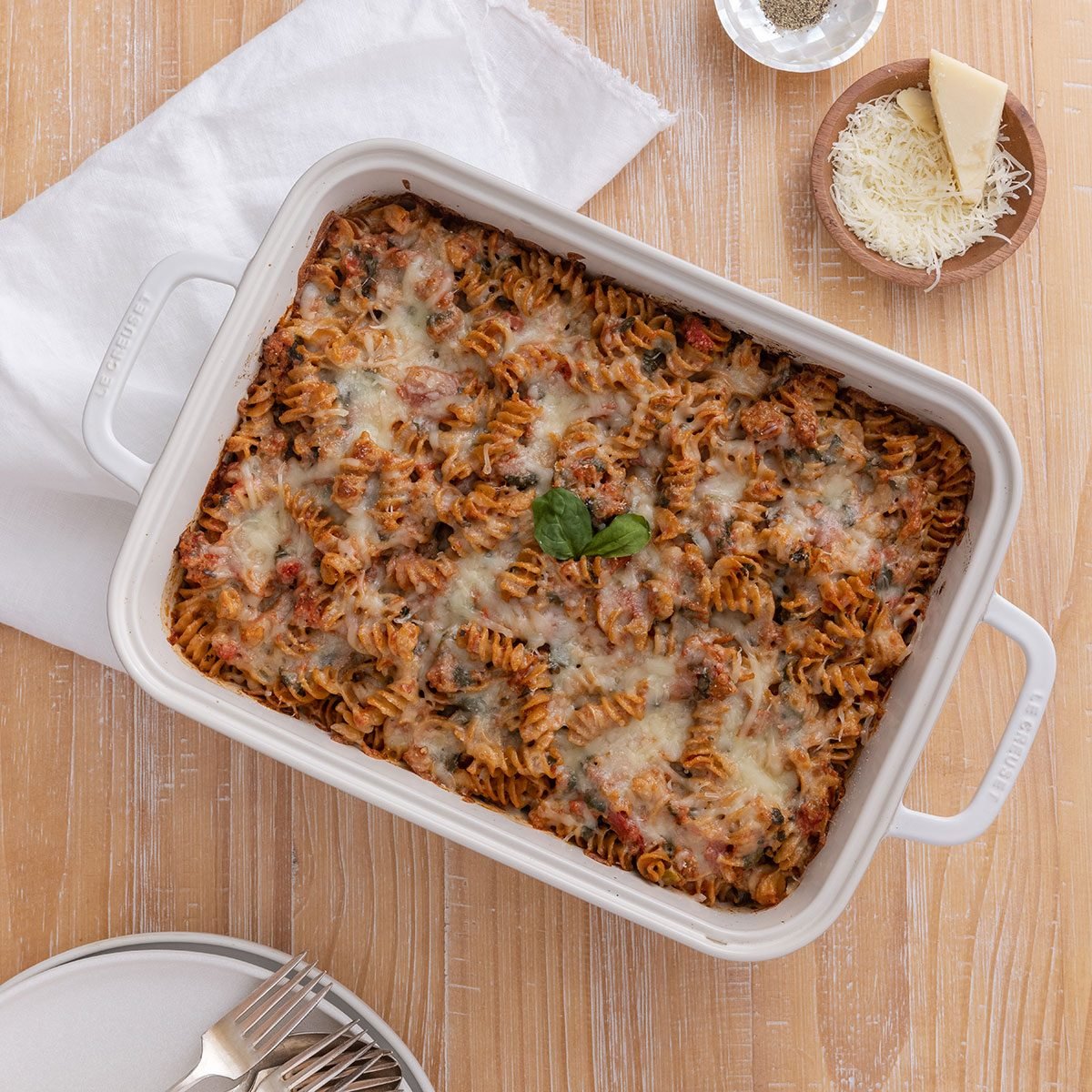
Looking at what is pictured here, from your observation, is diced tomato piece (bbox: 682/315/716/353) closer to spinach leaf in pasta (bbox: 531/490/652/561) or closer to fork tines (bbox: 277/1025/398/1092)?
spinach leaf in pasta (bbox: 531/490/652/561)

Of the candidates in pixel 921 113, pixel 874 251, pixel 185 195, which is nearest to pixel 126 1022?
pixel 185 195

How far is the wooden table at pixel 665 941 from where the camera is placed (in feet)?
8.50

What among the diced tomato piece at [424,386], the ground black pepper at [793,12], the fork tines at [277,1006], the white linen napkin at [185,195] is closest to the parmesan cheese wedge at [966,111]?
the ground black pepper at [793,12]

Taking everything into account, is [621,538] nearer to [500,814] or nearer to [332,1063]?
[500,814]

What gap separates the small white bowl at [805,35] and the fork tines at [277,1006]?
237 cm

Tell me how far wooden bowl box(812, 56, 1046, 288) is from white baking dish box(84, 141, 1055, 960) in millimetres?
523

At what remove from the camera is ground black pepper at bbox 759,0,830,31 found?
2.62 metres

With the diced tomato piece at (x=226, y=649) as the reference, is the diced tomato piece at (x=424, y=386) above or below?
above

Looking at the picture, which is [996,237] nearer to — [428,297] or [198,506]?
[428,297]

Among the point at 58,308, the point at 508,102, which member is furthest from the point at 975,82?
the point at 58,308

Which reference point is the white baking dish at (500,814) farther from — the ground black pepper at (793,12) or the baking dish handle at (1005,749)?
the ground black pepper at (793,12)

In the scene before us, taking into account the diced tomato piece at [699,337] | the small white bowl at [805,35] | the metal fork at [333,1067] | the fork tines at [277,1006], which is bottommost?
the metal fork at [333,1067]

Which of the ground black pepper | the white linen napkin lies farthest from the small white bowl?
A: the white linen napkin

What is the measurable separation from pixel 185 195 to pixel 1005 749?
218 cm
